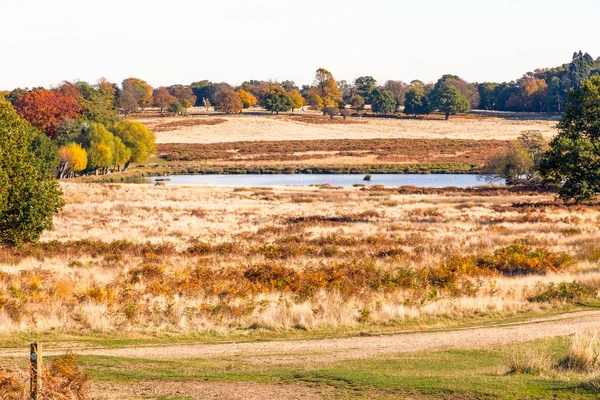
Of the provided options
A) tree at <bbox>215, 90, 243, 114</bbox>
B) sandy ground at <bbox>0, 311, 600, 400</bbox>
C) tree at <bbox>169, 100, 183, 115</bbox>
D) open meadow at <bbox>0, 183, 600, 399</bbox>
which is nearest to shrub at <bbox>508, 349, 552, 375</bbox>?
open meadow at <bbox>0, 183, 600, 399</bbox>

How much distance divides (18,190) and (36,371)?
17.9m

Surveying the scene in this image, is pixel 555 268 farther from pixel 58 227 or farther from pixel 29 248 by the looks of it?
pixel 58 227

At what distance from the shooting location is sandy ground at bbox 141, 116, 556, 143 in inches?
5935

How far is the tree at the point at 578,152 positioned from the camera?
46.5 metres

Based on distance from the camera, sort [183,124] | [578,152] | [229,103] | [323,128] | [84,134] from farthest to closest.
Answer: [229,103]
[323,128]
[183,124]
[84,134]
[578,152]

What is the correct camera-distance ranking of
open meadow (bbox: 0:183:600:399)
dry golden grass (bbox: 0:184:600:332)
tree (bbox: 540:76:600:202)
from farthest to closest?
tree (bbox: 540:76:600:202), dry golden grass (bbox: 0:184:600:332), open meadow (bbox: 0:183:600:399)

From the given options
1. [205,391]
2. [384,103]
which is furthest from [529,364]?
[384,103]

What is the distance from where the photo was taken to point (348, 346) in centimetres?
1711

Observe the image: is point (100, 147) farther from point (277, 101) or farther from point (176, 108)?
point (277, 101)

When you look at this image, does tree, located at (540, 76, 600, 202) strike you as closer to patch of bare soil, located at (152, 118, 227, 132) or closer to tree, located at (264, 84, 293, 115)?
patch of bare soil, located at (152, 118, 227, 132)

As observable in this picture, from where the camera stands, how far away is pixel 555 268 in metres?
27.5

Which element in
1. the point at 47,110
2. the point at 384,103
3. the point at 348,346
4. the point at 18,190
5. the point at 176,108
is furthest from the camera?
the point at 384,103

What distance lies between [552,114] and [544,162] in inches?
5896

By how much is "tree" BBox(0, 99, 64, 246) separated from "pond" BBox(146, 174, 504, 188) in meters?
65.0
